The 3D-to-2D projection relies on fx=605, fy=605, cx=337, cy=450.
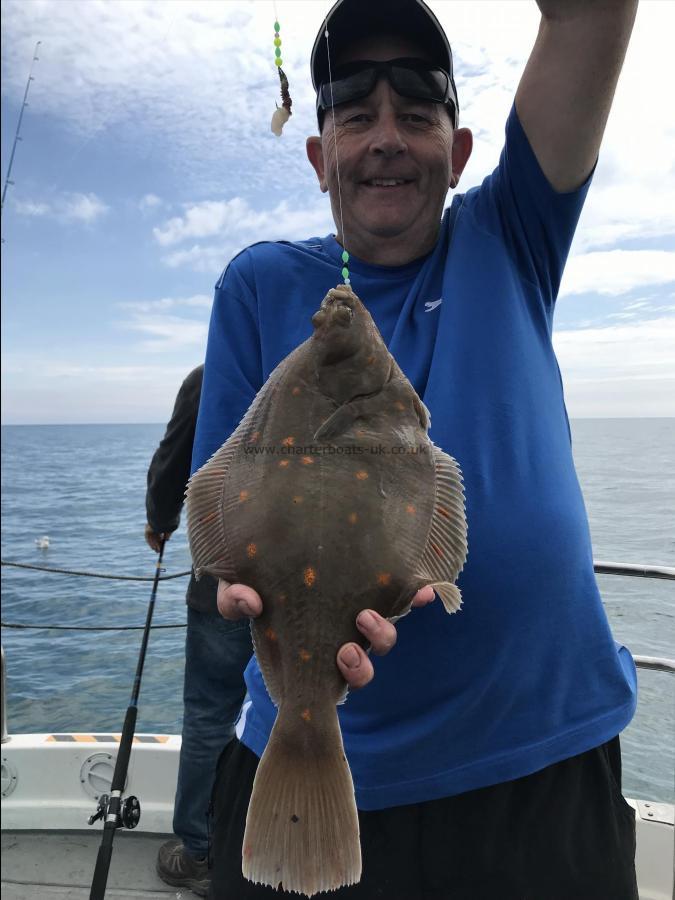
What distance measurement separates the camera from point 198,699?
12.6 ft

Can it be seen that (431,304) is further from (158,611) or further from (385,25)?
(158,611)

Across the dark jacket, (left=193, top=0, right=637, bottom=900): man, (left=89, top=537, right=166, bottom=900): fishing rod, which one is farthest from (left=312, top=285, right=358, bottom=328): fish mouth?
(left=89, top=537, right=166, bottom=900): fishing rod

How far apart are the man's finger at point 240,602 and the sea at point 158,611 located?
8.46 feet

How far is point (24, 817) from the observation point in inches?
167

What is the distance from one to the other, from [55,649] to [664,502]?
10.1 metres

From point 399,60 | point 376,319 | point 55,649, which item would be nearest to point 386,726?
point 376,319

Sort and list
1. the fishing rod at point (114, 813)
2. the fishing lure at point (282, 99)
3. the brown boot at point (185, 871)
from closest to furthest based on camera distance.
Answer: the fishing lure at point (282, 99)
the fishing rod at point (114, 813)
the brown boot at point (185, 871)

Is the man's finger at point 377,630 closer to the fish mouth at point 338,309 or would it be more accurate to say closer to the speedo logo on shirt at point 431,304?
the fish mouth at point 338,309

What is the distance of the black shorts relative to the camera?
5.94ft

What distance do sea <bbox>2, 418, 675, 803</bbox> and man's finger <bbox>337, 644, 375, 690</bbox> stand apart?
7.96 ft

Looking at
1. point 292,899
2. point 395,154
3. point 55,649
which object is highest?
point 395,154

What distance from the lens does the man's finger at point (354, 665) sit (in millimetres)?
1443

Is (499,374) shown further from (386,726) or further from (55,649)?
(55,649)

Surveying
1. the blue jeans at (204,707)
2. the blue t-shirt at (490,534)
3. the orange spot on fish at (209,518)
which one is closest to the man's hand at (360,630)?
the orange spot on fish at (209,518)
